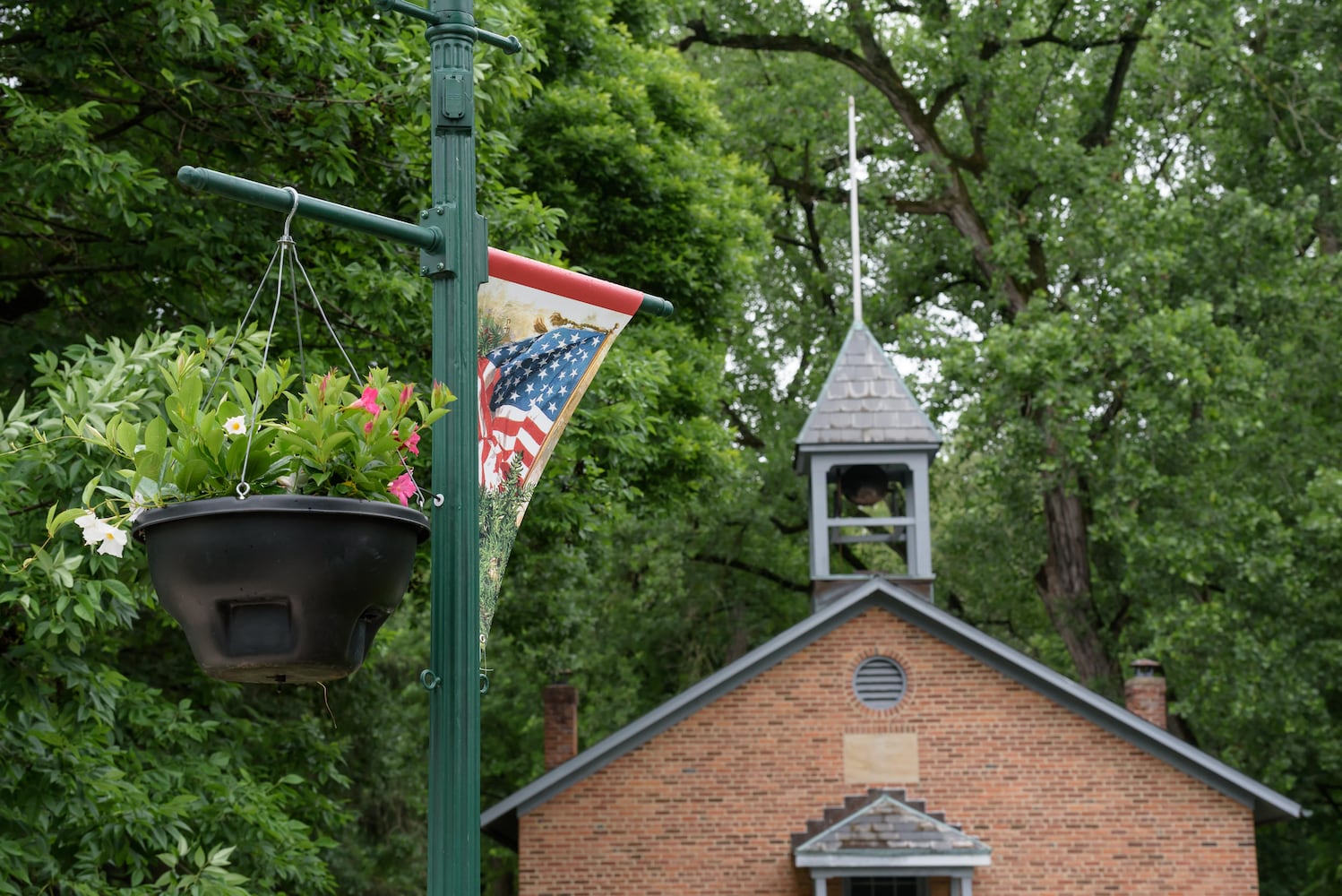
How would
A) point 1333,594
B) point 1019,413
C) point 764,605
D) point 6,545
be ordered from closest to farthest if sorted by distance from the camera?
1. point 6,545
2. point 1333,594
3. point 1019,413
4. point 764,605

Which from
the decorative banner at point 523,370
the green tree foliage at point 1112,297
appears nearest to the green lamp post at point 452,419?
the decorative banner at point 523,370

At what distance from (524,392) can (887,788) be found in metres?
13.5

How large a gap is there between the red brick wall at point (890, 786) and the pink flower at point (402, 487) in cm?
1384

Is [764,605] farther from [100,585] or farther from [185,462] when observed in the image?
[185,462]

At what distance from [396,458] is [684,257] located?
46.1 feet

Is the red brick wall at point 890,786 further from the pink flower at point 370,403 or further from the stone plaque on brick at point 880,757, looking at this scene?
the pink flower at point 370,403

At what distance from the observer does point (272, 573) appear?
A: 3.41 meters

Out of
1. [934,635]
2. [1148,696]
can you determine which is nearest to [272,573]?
[934,635]

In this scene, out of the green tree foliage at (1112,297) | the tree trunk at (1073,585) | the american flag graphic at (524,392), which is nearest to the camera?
the american flag graphic at (524,392)

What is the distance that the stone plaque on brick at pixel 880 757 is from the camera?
1700 cm

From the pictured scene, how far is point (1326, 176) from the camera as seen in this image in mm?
22875

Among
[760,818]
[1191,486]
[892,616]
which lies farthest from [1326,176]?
[760,818]

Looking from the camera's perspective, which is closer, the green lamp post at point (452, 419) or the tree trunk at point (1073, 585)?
the green lamp post at point (452, 419)

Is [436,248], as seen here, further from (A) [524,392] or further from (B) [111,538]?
(B) [111,538]
